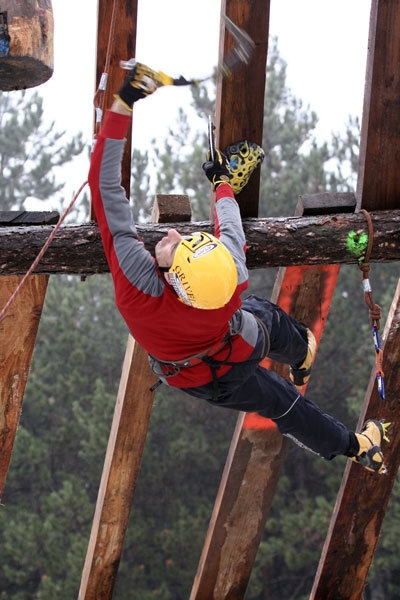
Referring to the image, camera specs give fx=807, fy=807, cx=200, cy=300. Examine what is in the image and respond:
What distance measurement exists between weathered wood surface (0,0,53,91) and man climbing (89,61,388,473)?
0.96 ft

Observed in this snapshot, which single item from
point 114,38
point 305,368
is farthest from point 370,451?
point 114,38

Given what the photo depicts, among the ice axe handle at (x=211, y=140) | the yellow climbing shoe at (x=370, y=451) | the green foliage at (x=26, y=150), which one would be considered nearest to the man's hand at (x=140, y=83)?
the ice axe handle at (x=211, y=140)

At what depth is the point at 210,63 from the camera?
264 centimetres

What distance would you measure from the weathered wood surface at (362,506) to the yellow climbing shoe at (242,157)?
887 millimetres

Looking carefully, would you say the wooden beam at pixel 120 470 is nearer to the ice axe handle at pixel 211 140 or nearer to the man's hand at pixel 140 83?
the ice axe handle at pixel 211 140

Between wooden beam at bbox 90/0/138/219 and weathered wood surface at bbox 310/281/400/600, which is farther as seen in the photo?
weathered wood surface at bbox 310/281/400/600

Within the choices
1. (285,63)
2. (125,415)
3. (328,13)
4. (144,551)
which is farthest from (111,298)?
(328,13)

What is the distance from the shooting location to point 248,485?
3674 mm

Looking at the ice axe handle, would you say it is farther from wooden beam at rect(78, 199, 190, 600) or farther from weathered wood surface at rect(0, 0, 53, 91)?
wooden beam at rect(78, 199, 190, 600)

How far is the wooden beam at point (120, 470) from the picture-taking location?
3.37 meters

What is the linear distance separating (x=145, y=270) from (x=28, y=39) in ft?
2.52

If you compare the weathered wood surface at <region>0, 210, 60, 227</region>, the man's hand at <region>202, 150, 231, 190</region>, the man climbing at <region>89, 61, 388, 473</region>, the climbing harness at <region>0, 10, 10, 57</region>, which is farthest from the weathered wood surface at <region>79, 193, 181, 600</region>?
the climbing harness at <region>0, 10, 10, 57</region>

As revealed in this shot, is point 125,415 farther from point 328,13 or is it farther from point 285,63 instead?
point 328,13

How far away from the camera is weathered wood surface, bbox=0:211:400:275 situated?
276 centimetres
